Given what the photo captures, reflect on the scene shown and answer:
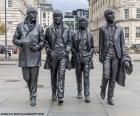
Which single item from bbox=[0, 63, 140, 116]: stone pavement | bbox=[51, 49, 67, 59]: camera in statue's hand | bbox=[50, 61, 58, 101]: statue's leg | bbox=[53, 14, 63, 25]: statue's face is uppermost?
bbox=[53, 14, 63, 25]: statue's face

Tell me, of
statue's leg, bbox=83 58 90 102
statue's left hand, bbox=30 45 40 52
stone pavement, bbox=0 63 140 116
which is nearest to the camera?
stone pavement, bbox=0 63 140 116

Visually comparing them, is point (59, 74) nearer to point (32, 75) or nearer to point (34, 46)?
point (32, 75)

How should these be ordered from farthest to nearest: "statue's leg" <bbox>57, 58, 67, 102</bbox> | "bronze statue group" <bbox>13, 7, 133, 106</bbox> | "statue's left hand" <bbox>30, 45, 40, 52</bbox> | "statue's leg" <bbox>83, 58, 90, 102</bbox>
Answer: "statue's leg" <bbox>83, 58, 90, 102</bbox> < "statue's leg" <bbox>57, 58, 67, 102</bbox> < "bronze statue group" <bbox>13, 7, 133, 106</bbox> < "statue's left hand" <bbox>30, 45, 40, 52</bbox>

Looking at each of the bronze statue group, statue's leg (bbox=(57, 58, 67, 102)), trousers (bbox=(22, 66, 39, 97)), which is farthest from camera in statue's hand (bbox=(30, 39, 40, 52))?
statue's leg (bbox=(57, 58, 67, 102))

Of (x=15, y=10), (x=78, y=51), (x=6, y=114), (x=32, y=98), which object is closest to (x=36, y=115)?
(x=6, y=114)

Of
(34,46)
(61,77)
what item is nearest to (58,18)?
(34,46)

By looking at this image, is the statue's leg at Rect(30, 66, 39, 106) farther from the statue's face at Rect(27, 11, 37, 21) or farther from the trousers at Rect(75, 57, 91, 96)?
the trousers at Rect(75, 57, 91, 96)

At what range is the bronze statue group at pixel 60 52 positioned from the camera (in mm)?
11211

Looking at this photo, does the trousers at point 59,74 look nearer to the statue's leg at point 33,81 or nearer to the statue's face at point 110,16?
the statue's leg at point 33,81

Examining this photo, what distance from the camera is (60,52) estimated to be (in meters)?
11.8

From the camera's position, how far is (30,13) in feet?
36.8

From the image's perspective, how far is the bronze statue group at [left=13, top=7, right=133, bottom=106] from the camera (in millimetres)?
11211

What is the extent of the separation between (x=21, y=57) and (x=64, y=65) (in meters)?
1.11

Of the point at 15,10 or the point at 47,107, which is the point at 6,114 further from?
the point at 15,10
